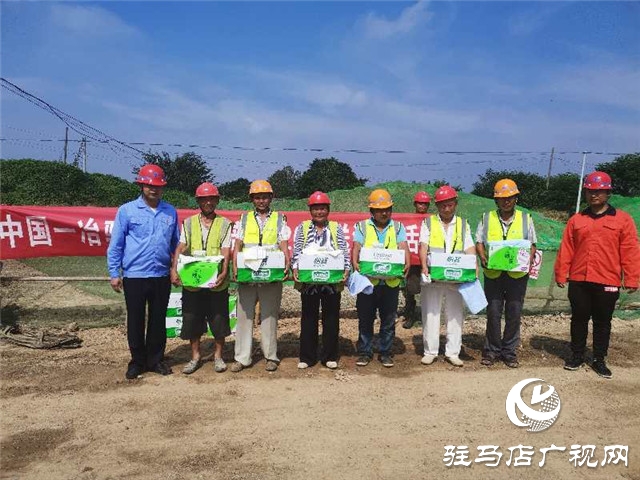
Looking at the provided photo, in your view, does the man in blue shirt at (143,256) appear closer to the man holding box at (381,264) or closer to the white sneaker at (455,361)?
the man holding box at (381,264)

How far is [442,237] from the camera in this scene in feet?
16.9

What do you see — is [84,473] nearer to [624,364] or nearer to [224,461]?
[224,461]

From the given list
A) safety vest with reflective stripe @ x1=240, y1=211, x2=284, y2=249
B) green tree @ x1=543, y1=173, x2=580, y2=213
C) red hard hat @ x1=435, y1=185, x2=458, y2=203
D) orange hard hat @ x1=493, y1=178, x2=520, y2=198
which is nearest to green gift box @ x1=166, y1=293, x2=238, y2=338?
safety vest with reflective stripe @ x1=240, y1=211, x2=284, y2=249

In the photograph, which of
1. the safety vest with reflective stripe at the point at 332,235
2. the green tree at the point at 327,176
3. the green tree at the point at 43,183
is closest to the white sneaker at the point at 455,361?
the safety vest with reflective stripe at the point at 332,235

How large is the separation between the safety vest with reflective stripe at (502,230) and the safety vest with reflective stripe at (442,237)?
10.0 inches

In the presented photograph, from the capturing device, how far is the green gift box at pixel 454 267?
16.4 ft

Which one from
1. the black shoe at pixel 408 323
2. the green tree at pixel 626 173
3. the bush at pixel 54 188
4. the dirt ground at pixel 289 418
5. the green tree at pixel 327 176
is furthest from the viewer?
the green tree at pixel 626 173

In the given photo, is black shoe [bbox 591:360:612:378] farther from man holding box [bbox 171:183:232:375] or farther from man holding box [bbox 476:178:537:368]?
man holding box [bbox 171:183:232:375]

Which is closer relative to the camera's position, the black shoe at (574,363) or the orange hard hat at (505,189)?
the orange hard hat at (505,189)

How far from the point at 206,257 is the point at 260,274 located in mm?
550

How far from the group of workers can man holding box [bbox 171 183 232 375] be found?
10 mm

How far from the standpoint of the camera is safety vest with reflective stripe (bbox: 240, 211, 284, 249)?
4.79m

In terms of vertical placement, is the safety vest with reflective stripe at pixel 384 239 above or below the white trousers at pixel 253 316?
above

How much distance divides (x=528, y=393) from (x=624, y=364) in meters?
1.81
